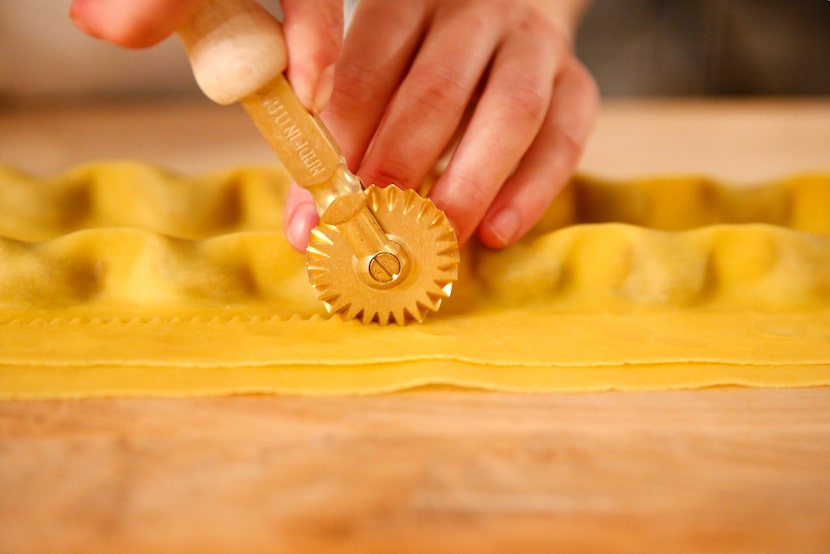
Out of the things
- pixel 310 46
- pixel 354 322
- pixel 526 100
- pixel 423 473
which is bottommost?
pixel 423 473

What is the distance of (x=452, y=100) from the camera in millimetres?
681

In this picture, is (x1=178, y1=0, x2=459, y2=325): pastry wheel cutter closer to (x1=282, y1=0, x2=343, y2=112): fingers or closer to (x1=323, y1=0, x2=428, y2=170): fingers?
(x1=282, y1=0, x2=343, y2=112): fingers

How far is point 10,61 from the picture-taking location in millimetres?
1239

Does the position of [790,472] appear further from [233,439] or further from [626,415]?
[233,439]

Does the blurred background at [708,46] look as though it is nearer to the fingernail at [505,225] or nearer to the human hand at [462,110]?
the human hand at [462,110]

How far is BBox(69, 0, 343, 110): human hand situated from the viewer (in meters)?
0.42

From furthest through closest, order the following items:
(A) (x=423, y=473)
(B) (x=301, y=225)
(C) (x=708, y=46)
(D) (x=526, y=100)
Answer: (C) (x=708, y=46) → (D) (x=526, y=100) → (B) (x=301, y=225) → (A) (x=423, y=473)

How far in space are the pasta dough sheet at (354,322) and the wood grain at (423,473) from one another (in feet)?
0.08

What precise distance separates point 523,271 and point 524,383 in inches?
7.0

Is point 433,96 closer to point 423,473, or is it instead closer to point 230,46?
point 230,46

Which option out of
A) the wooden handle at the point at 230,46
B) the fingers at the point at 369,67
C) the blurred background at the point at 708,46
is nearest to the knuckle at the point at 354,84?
the fingers at the point at 369,67

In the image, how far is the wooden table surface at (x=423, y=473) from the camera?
351mm

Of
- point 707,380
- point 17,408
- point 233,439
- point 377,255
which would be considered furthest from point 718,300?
point 17,408

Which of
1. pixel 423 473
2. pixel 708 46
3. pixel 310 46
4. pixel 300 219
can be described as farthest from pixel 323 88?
pixel 708 46
